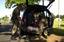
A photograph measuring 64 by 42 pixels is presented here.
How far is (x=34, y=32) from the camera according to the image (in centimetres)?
834

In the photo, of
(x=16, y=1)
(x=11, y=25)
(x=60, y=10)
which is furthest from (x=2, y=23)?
(x=60, y=10)

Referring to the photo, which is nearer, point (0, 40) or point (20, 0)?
point (0, 40)

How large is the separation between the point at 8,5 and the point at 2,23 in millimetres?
726

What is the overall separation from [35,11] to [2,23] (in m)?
1.30

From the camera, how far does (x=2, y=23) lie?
862 cm

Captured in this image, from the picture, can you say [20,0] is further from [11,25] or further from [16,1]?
[11,25]

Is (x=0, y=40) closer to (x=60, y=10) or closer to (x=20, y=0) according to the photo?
(x=20, y=0)

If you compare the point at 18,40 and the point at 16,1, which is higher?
the point at 16,1

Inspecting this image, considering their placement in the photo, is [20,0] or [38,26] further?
[20,0]

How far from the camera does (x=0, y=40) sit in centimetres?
831

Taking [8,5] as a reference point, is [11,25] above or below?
below

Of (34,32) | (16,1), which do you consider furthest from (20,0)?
(34,32)

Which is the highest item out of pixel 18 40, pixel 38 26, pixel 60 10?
pixel 60 10

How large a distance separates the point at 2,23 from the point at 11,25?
354 mm
